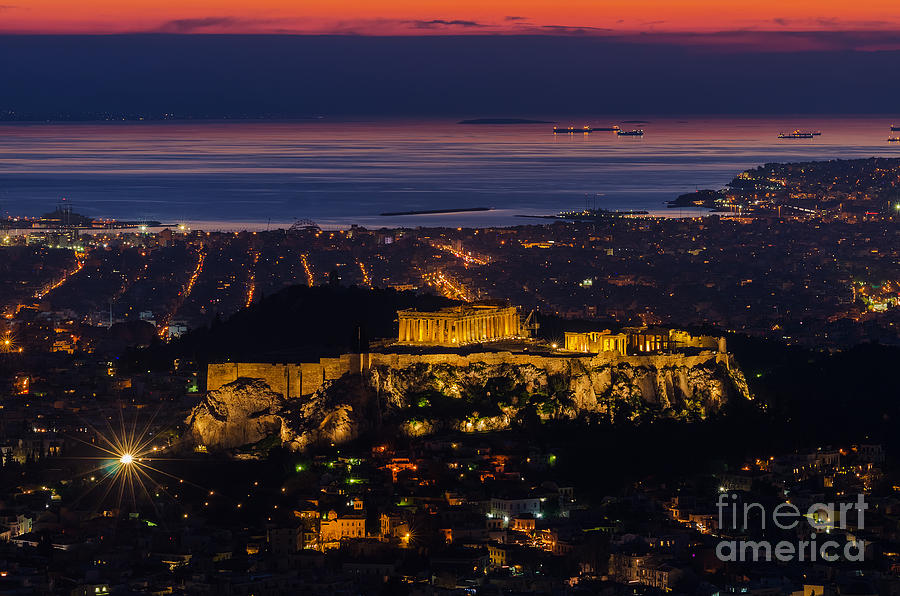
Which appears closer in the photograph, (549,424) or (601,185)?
(549,424)

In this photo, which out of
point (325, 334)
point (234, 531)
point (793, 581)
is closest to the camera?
point (793, 581)

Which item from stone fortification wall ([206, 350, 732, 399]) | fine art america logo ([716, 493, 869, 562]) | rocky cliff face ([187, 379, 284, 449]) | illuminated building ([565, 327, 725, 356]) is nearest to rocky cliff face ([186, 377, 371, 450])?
rocky cliff face ([187, 379, 284, 449])

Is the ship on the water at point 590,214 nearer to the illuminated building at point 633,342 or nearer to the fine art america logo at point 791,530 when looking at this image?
the illuminated building at point 633,342

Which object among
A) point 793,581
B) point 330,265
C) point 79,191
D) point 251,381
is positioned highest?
point 79,191

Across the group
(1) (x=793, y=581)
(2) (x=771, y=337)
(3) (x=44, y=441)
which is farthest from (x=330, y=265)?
(1) (x=793, y=581)

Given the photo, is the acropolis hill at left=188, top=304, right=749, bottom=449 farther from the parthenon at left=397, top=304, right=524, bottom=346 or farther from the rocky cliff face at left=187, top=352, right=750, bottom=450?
the parthenon at left=397, top=304, right=524, bottom=346

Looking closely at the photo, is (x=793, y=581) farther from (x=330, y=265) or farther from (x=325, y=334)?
(x=330, y=265)
